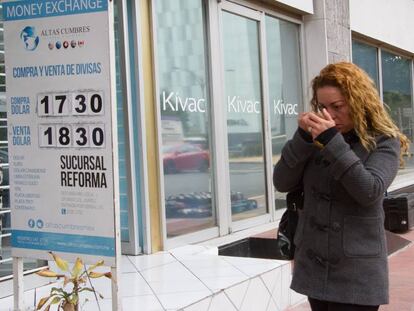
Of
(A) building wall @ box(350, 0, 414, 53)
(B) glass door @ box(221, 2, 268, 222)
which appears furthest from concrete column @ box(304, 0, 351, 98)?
(B) glass door @ box(221, 2, 268, 222)

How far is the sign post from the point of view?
3.24 m

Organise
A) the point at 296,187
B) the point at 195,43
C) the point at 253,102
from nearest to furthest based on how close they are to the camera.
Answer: the point at 296,187 → the point at 195,43 → the point at 253,102

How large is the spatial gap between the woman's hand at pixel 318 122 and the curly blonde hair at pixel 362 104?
10cm

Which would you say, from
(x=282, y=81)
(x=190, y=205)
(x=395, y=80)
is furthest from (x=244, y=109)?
(x=395, y=80)

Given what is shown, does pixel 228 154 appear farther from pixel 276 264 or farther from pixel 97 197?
pixel 97 197

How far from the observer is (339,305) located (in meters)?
2.41

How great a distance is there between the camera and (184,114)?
21.4ft

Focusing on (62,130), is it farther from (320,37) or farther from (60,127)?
(320,37)

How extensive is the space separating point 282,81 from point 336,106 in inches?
253

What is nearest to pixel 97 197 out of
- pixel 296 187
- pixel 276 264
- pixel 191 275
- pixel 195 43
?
pixel 296 187

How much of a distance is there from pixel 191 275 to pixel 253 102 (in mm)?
3539

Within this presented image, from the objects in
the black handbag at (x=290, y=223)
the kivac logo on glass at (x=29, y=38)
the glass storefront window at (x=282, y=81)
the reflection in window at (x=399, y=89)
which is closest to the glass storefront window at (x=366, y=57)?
the reflection in window at (x=399, y=89)

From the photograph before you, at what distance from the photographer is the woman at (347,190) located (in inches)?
92.5

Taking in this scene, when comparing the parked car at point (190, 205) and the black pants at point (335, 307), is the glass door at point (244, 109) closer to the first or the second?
the parked car at point (190, 205)
